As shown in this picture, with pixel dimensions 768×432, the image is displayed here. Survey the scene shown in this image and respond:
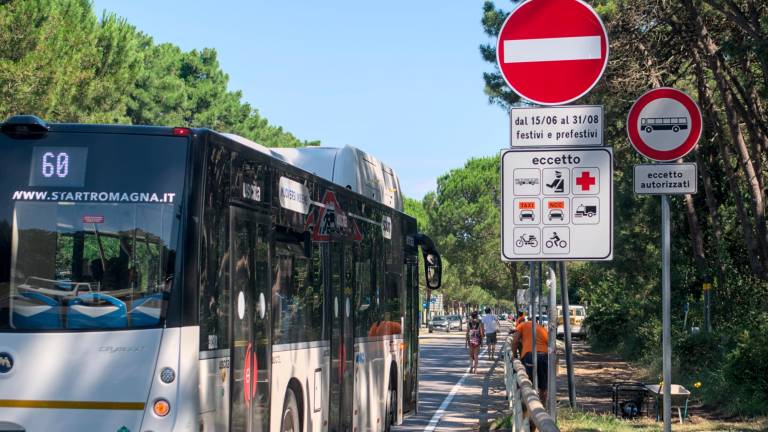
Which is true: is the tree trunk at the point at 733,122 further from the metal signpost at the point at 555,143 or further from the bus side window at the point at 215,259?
the metal signpost at the point at 555,143

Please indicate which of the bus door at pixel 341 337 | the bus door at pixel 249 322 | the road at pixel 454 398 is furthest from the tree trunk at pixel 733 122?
Result: the bus door at pixel 249 322

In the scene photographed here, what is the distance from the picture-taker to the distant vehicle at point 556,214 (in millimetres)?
6418

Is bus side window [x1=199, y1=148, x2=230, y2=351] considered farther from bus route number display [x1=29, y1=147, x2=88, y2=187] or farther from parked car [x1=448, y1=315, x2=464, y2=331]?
parked car [x1=448, y1=315, x2=464, y2=331]

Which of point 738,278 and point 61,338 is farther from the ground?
point 738,278

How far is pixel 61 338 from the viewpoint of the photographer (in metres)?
7.35

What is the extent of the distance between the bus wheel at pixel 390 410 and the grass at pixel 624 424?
6.49 feet

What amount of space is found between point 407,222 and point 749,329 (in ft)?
28.5

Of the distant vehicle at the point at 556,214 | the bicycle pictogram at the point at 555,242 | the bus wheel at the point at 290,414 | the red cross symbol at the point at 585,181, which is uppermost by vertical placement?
the red cross symbol at the point at 585,181

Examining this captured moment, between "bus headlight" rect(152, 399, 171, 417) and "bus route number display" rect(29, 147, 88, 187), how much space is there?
1576 millimetres

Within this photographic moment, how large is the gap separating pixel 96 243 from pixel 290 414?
3.22m

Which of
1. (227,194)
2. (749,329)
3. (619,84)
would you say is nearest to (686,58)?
(619,84)

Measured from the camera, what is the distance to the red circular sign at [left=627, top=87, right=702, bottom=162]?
786 cm

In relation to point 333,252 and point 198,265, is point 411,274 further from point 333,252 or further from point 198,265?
point 198,265

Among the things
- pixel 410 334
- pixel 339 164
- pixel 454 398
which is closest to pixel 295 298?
pixel 339 164
